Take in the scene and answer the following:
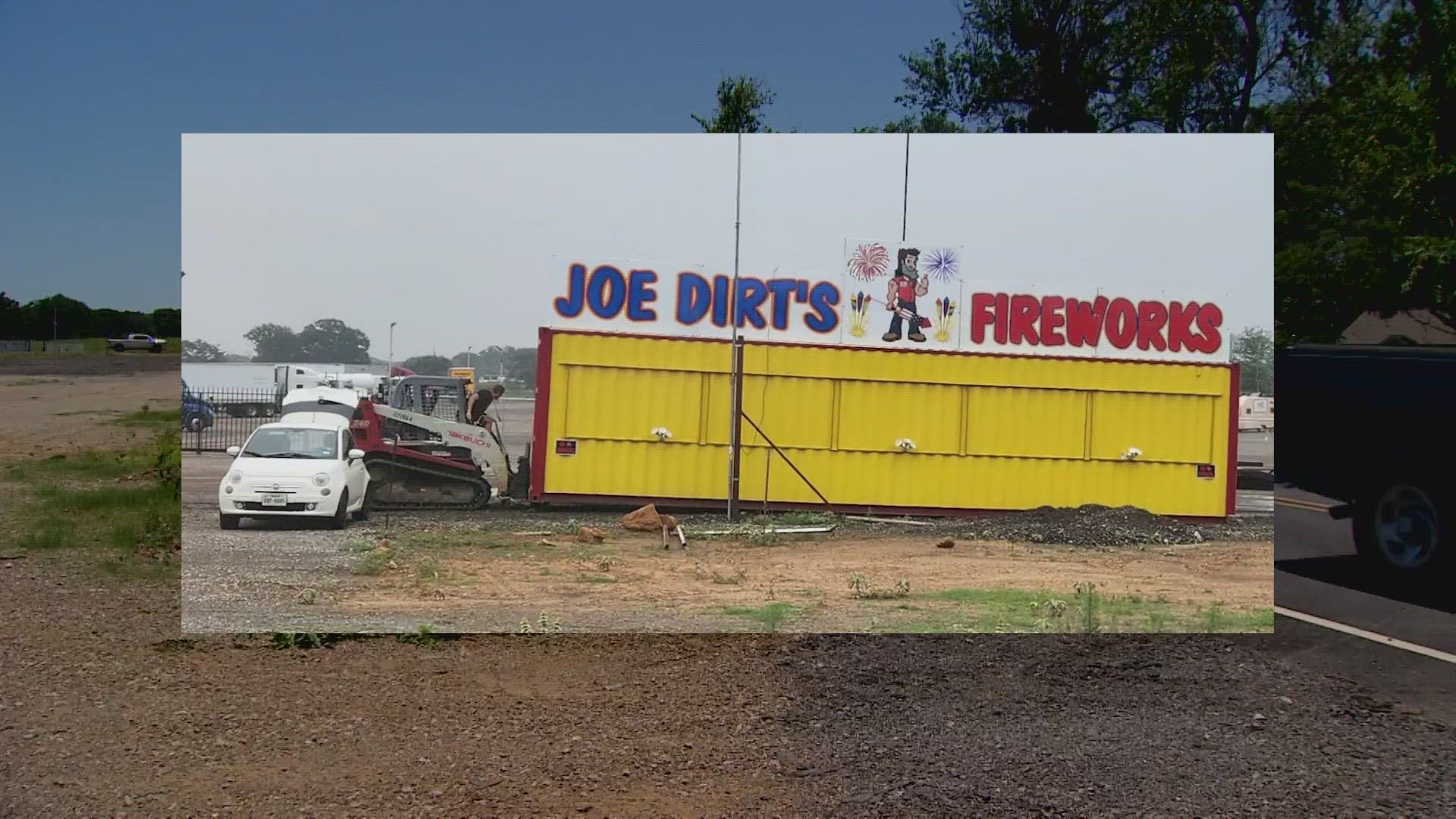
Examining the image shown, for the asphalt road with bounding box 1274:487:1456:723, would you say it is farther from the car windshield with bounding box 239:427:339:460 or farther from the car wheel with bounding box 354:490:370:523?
the car windshield with bounding box 239:427:339:460

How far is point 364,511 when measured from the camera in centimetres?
639

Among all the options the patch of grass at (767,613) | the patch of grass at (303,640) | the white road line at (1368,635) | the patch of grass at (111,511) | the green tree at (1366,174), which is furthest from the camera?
the patch of grass at (111,511)

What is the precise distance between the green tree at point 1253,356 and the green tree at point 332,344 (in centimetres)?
453

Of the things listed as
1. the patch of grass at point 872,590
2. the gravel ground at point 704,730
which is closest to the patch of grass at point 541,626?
the gravel ground at point 704,730

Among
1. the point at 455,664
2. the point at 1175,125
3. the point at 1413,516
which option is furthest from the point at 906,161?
the point at 1413,516

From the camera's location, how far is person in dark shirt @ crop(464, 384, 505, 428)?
6.18 m

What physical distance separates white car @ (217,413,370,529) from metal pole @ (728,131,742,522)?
1.92 m

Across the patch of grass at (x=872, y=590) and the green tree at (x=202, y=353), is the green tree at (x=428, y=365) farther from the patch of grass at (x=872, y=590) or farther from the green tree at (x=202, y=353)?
the patch of grass at (x=872, y=590)

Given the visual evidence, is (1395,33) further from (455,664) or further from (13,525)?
(13,525)

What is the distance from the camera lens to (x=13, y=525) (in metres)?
12.1

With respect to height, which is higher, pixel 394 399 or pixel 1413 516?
pixel 394 399

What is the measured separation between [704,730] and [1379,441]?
15.3 ft

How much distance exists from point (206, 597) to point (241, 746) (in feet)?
3.08

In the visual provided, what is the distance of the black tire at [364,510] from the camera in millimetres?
6383
